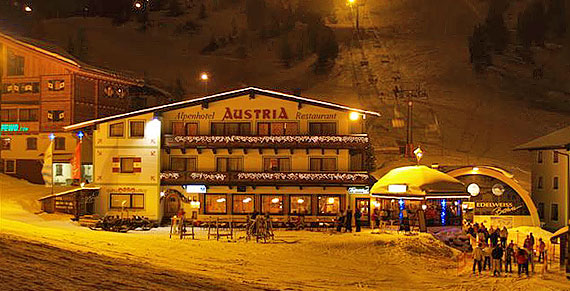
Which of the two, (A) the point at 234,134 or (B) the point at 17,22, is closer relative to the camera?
(A) the point at 234,134

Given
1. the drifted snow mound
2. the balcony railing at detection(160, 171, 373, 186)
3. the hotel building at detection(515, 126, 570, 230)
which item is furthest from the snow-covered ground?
the hotel building at detection(515, 126, 570, 230)

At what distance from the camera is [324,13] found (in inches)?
5792

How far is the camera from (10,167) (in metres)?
54.2

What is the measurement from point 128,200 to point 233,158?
24.7 ft

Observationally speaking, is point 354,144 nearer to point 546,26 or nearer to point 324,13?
point 546,26

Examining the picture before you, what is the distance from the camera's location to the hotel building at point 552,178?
4559cm

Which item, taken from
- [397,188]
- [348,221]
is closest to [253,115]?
[348,221]

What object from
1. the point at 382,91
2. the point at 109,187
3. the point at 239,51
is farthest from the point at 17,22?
the point at 109,187

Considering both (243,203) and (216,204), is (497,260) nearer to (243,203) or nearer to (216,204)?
(243,203)

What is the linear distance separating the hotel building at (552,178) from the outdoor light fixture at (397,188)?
16353 millimetres

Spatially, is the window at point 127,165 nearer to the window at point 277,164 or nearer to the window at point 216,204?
the window at point 216,204

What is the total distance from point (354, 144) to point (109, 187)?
1658cm

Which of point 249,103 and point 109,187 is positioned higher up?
point 249,103

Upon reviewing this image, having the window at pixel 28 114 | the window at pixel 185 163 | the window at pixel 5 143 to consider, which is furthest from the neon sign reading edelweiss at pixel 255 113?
the window at pixel 5 143
